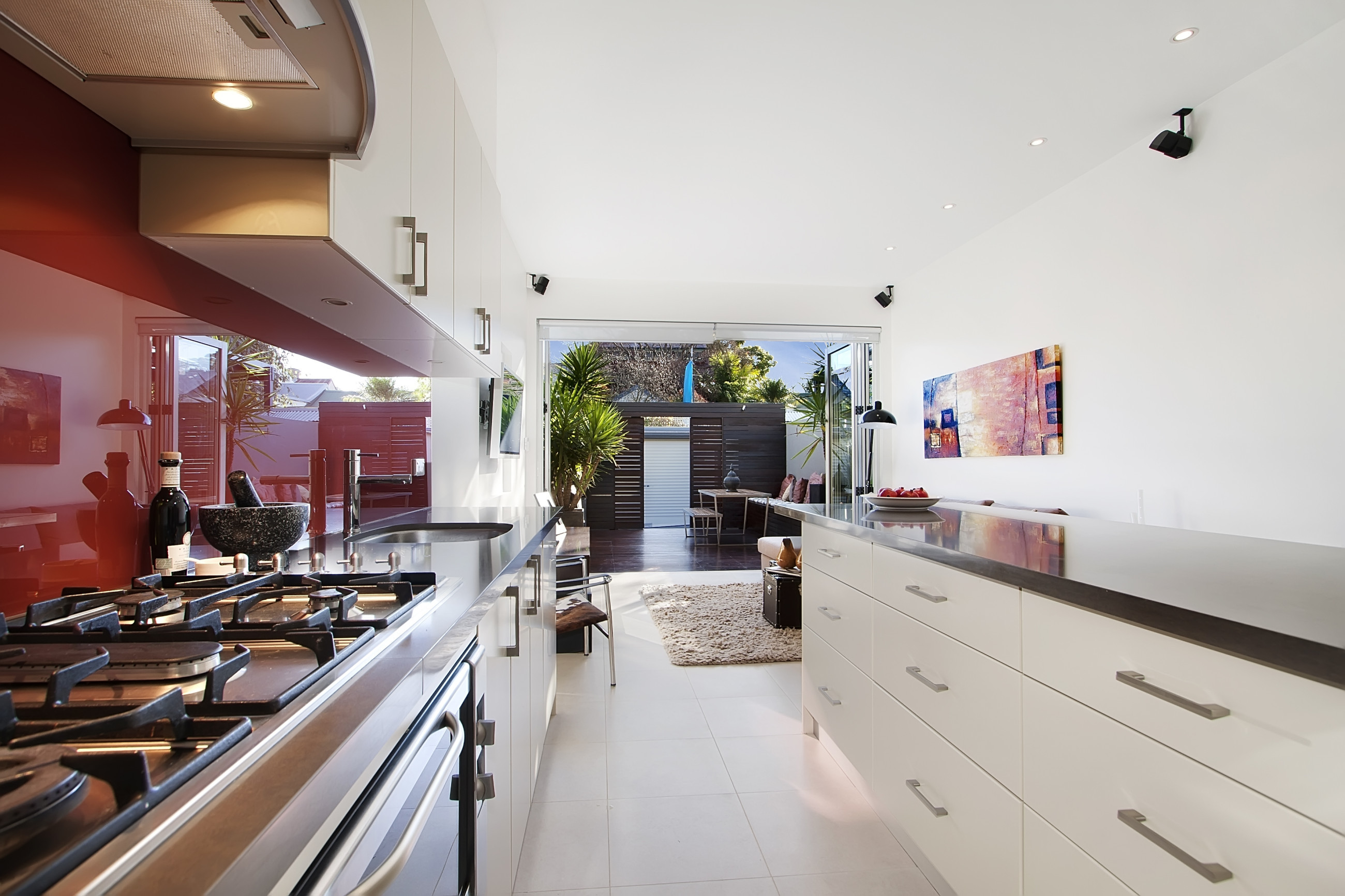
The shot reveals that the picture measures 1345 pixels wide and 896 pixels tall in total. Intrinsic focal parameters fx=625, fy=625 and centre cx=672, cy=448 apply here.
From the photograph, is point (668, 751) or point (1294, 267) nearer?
point (668, 751)

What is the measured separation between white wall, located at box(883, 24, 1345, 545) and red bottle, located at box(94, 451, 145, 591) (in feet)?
12.1

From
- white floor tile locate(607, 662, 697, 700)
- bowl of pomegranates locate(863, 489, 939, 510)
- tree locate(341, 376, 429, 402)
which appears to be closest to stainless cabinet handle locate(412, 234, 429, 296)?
tree locate(341, 376, 429, 402)

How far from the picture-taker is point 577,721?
2.58 meters

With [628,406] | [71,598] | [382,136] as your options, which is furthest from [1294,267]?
[628,406]

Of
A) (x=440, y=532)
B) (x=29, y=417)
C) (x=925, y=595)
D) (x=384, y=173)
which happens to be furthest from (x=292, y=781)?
(x=440, y=532)

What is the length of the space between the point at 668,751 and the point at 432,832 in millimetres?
1735

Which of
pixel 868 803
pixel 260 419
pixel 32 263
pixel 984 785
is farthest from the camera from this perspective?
pixel 868 803

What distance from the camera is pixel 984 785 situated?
1246mm

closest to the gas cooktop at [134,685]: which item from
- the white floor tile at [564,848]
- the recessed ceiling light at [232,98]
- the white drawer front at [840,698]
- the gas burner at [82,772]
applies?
the gas burner at [82,772]

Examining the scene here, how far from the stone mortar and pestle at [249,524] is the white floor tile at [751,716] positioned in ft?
5.89

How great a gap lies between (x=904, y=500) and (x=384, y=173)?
190 centimetres

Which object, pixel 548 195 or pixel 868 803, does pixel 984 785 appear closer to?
pixel 868 803

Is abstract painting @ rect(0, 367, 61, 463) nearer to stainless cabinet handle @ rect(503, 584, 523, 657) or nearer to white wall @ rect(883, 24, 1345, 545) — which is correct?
stainless cabinet handle @ rect(503, 584, 523, 657)

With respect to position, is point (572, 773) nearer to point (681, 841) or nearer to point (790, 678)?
point (681, 841)
